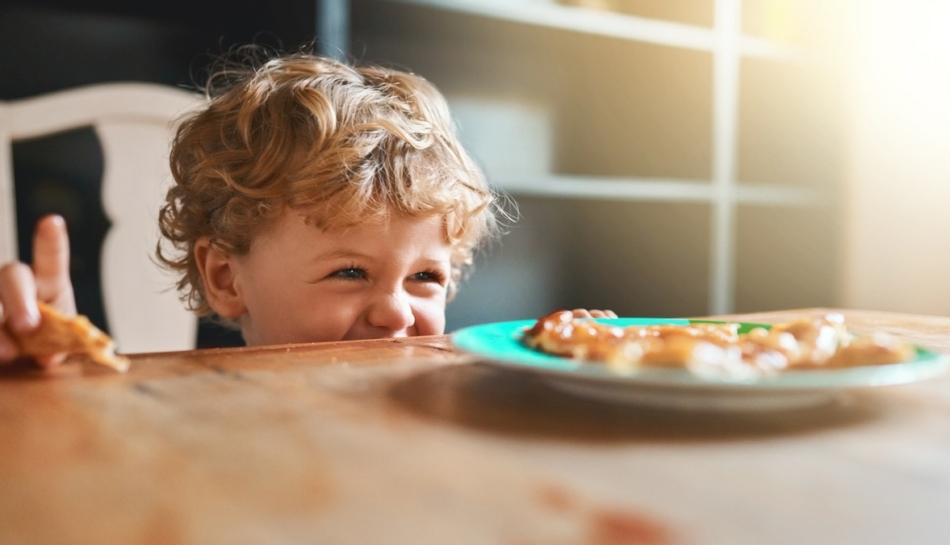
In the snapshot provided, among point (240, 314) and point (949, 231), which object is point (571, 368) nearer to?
point (240, 314)

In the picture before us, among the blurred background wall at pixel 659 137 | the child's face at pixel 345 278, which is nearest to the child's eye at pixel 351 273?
the child's face at pixel 345 278

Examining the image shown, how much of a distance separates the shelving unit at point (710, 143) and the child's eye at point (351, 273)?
1.19m

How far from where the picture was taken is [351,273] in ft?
3.67

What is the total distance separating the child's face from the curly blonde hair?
22 millimetres

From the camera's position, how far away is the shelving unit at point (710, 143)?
241 cm

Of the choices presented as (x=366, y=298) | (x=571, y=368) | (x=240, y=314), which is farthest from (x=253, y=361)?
(x=240, y=314)

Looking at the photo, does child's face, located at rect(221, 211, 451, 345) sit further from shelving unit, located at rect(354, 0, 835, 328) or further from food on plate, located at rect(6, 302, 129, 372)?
shelving unit, located at rect(354, 0, 835, 328)

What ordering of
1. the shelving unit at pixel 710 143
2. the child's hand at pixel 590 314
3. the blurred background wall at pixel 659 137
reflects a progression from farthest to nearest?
the shelving unit at pixel 710 143 < the blurred background wall at pixel 659 137 < the child's hand at pixel 590 314

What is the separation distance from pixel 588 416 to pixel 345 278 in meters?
0.70

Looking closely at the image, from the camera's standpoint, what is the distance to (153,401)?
1.58 ft

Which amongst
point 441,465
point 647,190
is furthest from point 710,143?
point 441,465

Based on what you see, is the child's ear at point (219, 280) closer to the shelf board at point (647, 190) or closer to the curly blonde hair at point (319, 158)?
the curly blonde hair at point (319, 158)

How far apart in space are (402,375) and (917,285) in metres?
2.86

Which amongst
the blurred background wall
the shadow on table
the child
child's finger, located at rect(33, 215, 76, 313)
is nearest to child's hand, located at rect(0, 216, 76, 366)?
child's finger, located at rect(33, 215, 76, 313)
